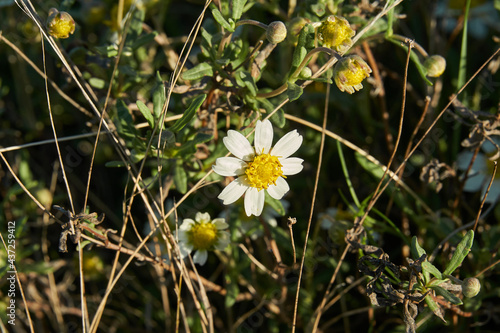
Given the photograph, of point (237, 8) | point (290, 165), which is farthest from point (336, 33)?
point (290, 165)

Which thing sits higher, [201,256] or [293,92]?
→ [293,92]

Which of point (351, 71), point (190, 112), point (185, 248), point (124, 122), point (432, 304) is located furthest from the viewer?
point (185, 248)

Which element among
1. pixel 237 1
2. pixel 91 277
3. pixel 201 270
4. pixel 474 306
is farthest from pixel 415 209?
pixel 91 277

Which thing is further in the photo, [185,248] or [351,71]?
[185,248]

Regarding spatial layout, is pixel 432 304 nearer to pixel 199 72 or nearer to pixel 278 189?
pixel 278 189

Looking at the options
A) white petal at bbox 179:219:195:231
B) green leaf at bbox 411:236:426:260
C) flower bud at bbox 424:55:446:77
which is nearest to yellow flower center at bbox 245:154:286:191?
white petal at bbox 179:219:195:231

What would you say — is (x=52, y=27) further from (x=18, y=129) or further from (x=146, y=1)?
(x=18, y=129)

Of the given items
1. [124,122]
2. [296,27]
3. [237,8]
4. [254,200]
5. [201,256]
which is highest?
[237,8]
